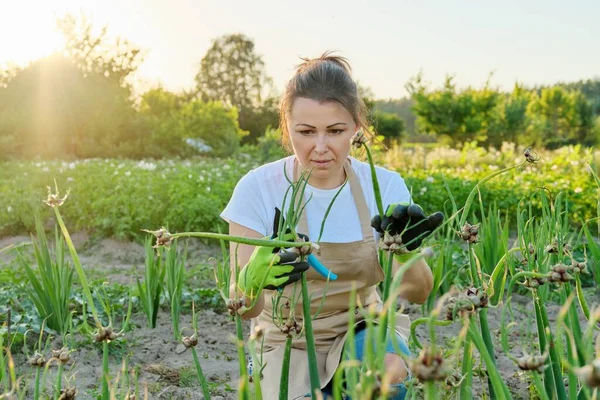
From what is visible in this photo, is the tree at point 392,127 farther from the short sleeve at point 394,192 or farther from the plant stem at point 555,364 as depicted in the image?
the plant stem at point 555,364

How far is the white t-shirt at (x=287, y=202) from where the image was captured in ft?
6.78

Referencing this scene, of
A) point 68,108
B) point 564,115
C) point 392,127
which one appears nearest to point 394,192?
point 68,108

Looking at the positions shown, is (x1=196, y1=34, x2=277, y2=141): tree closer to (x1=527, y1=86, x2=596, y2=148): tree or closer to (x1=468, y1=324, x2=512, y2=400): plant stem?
(x1=527, y1=86, x2=596, y2=148): tree

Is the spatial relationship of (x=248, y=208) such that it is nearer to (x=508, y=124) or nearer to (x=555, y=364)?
(x=555, y=364)

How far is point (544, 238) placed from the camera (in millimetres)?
1089

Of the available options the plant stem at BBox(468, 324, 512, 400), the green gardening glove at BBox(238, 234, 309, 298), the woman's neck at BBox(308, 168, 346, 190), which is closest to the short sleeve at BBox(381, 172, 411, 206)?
the woman's neck at BBox(308, 168, 346, 190)

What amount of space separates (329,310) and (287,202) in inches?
15.2

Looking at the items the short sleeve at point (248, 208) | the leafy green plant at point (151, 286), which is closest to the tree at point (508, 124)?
the leafy green plant at point (151, 286)

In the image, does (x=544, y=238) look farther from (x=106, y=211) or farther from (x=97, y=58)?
(x=97, y=58)

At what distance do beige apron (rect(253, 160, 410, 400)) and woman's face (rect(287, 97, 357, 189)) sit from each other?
12 cm

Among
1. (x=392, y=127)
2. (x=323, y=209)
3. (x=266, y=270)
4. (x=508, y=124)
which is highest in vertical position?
(x=392, y=127)

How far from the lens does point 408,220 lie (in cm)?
126

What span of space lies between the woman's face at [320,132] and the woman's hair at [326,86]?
1.1 inches

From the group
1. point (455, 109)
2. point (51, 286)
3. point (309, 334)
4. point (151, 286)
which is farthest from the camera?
point (455, 109)
